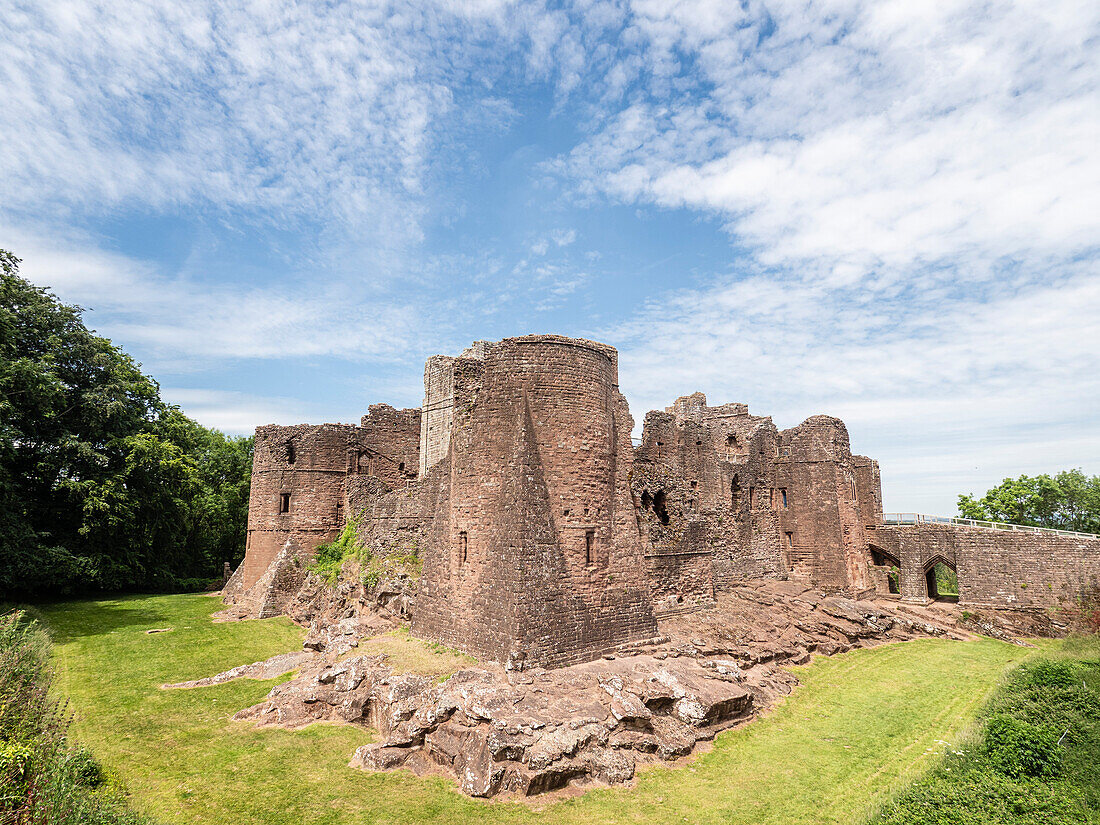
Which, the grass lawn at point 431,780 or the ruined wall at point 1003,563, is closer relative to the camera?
the grass lawn at point 431,780

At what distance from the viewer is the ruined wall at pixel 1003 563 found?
21.6 meters

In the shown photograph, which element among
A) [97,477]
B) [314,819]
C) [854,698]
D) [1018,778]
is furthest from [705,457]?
[97,477]

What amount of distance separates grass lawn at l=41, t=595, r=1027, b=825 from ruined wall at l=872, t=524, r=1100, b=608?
6.27 m

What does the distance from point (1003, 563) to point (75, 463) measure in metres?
38.1

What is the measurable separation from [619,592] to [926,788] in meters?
7.04

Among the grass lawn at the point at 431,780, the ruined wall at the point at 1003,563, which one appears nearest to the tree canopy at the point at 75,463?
the grass lawn at the point at 431,780

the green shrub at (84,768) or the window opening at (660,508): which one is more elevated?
the window opening at (660,508)

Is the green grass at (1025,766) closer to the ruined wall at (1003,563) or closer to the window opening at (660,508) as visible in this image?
the window opening at (660,508)

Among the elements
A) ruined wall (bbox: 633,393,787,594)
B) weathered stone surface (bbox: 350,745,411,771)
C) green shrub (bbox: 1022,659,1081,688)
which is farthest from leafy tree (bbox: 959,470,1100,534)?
weathered stone surface (bbox: 350,745,411,771)

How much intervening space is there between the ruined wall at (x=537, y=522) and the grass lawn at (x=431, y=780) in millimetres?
1784

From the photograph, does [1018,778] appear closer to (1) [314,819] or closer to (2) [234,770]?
(1) [314,819]

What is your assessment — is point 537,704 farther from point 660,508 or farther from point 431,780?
point 660,508

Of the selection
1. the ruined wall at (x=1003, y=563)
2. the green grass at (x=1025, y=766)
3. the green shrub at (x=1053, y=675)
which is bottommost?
the green grass at (x=1025, y=766)

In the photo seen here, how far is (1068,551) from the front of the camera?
856 inches
